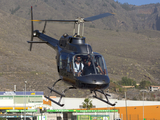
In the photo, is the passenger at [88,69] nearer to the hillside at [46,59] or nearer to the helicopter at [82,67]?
the helicopter at [82,67]

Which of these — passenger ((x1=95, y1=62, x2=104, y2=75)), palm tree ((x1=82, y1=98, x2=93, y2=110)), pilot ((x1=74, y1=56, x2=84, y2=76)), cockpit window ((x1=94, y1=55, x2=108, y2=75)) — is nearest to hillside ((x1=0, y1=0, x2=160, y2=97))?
palm tree ((x1=82, y1=98, x2=93, y2=110))

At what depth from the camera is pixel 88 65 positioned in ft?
64.4

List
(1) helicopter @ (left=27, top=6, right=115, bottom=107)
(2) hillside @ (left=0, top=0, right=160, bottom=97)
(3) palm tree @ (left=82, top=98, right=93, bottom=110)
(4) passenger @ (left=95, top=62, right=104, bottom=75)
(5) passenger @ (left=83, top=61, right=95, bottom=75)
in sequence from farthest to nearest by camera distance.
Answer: (2) hillside @ (left=0, top=0, right=160, bottom=97) < (3) palm tree @ (left=82, top=98, right=93, bottom=110) < (4) passenger @ (left=95, top=62, right=104, bottom=75) < (5) passenger @ (left=83, top=61, right=95, bottom=75) < (1) helicopter @ (left=27, top=6, right=115, bottom=107)

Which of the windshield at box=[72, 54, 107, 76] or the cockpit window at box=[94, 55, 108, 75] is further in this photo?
the cockpit window at box=[94, 55, 108, 75]

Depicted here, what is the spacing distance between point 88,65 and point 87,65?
62mm

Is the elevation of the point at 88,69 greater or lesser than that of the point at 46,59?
lesser

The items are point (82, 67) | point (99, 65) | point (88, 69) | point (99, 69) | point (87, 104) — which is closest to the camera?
point (88, 69)

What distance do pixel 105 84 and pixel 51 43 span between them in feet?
32.7

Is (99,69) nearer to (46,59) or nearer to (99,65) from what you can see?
(99,65)

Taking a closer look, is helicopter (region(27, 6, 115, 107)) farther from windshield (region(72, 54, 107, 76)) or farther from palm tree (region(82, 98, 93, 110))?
palm tree (region(82, 98, 93, 110))

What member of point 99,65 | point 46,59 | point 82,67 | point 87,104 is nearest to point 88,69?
point 82,67

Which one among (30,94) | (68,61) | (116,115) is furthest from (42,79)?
(68,61)

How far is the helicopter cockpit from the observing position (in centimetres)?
1956

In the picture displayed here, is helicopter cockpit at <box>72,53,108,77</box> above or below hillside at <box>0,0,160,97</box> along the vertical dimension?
below
